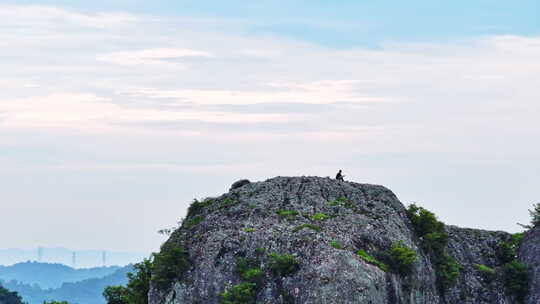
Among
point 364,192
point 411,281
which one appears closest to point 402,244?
point 411,281

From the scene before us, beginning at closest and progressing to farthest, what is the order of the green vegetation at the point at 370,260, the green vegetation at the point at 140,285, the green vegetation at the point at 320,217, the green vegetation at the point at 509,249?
the green vegetation at the point at 370,260 < the green vegetation at the point at 320,217 < the green vegetation at the point at 140,285 < the green vegetation at the point at 509,249

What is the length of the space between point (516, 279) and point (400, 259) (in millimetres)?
25726

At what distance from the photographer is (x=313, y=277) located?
100188 mm

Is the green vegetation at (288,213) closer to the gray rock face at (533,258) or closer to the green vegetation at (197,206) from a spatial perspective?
the green vegetation at (197,206)

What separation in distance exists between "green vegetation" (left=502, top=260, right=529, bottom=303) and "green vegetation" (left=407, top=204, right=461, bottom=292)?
701 cm

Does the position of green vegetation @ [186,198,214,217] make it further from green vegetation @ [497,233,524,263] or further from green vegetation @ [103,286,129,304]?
green vegetation @ [497,233,524,263]

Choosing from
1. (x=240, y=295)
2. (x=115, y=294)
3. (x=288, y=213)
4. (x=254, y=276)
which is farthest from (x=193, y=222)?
(x=115, y=294)

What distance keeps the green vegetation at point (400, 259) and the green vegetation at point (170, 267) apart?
78.3 ft

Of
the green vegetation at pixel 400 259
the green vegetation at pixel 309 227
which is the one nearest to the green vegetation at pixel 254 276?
the green vegetation at pixel 309 227

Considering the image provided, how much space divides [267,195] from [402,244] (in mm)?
19428

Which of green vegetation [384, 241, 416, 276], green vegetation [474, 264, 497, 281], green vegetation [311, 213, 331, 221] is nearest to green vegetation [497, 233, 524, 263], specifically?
green vegetation [474, 264, 497, 281]

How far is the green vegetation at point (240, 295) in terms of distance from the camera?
99.7 meters

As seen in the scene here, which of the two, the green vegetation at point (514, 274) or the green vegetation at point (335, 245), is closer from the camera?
the green vegetation at point (335, 245)

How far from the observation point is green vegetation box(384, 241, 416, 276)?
109 metres
